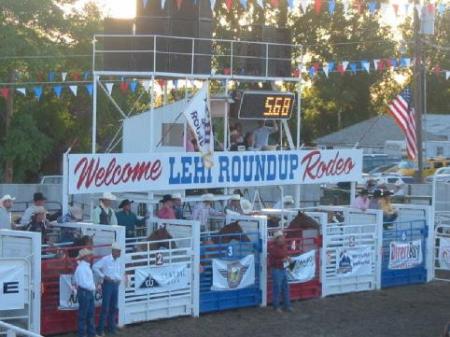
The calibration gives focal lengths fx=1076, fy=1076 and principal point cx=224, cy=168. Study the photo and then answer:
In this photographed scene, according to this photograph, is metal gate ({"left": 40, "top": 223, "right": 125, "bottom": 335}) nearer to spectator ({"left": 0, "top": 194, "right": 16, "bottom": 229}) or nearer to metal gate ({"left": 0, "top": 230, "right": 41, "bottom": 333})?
metal gate ({"left": 0, "top": 230, "right": 41, "bottom": 333})

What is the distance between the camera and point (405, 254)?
21.5 m

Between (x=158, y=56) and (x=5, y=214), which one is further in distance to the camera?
(x=158, y=56)

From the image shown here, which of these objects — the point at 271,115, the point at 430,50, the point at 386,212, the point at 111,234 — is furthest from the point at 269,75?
the point at 430,50

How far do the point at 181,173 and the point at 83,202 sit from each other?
651 centimetres

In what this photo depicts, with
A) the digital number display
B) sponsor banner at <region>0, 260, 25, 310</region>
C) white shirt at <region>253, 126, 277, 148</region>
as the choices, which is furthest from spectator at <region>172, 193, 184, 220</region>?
sponsor banner at <region>0, 260, 25, 310</region>

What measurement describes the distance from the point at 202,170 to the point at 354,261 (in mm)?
3552

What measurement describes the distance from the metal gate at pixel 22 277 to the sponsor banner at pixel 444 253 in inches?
409

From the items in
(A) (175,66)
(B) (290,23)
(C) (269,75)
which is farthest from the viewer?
(B) (290,23)

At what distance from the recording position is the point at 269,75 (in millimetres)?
21516

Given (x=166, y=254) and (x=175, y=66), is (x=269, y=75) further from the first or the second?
(x=166, y=254)

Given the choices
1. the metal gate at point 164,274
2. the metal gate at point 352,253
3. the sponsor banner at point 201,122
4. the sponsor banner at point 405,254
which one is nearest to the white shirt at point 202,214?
the sponsor banner at point 201,122

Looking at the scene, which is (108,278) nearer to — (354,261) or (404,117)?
(354,261)

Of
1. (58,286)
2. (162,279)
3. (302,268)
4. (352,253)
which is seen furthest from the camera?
(352,253)

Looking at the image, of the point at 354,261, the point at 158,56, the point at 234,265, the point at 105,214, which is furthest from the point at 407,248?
the point at 105,214
